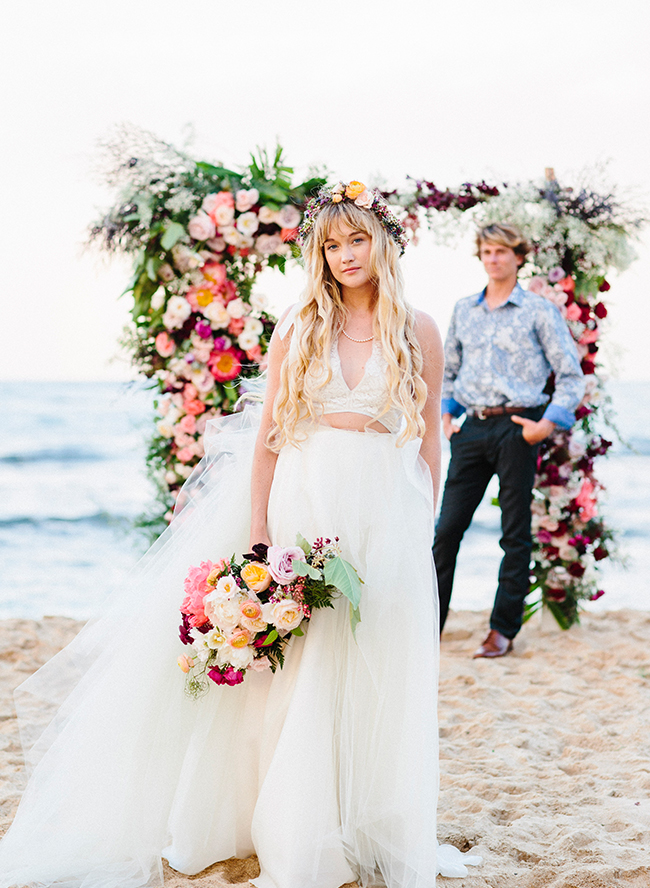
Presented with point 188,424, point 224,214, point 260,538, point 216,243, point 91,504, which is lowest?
A: point 91,504

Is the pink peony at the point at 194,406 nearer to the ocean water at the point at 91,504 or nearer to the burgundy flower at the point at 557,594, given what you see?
the ocean water at the point at 91,504

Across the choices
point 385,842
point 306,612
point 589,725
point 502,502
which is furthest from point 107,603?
point 502,502

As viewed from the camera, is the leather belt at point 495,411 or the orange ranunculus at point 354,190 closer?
the orange ranunculus at point 354,190

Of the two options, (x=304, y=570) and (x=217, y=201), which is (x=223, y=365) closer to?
(x=217, y=201)

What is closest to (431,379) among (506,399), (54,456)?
(506,399)

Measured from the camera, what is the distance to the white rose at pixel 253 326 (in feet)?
16.7

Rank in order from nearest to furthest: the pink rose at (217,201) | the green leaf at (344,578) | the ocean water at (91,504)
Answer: the green leaf at (344,578) → the pink rose at (217,201) → the ocean water at (91,504)

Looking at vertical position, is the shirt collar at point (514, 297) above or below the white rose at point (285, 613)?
above

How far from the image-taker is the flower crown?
8.56 ft

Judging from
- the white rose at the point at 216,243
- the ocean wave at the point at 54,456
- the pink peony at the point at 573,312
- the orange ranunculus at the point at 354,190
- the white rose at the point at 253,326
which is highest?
the orange ranunculus at the point at 354,190

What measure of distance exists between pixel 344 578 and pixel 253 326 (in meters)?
3.10

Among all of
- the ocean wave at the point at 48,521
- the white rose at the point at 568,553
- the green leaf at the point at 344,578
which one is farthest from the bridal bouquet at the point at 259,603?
the ocean wave at the point at 48,521

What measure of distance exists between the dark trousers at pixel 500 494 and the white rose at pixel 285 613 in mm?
2754

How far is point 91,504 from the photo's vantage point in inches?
556
